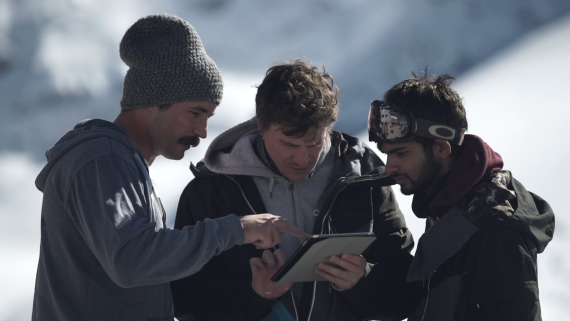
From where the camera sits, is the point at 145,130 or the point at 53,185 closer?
the point at 53,185

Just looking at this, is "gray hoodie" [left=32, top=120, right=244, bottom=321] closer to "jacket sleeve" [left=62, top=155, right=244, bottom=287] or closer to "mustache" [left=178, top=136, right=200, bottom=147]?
"jacket sleeve" [left=62, top=155, right=244, bottom=287]

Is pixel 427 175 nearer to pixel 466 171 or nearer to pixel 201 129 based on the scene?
pixel 466 171

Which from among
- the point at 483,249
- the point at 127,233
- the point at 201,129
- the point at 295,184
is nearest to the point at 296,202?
the point at 295,184

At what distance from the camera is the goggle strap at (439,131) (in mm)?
3506

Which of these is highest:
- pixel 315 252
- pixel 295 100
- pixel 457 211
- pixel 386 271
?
pixel 295 100

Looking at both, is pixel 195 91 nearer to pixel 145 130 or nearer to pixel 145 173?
pixel 145 130

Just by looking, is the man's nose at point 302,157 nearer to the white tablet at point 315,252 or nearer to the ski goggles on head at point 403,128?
the ski goggles on head at point 403,128

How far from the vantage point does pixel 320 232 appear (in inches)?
131

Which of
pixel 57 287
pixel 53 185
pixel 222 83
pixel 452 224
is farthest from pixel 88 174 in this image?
pixel 452 224

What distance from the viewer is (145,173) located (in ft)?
8.70

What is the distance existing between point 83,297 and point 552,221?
2.55m

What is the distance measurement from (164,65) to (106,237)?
1167mm

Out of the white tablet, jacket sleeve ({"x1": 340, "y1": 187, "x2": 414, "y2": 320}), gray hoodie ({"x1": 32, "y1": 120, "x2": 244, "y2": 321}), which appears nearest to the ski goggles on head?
jacket sleeve ({"x1": 340, "y1": 187, "x2": 414, "y2": 320})

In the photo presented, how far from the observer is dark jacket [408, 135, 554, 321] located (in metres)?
2.79
